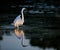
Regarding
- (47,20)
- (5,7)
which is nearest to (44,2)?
(5,7)

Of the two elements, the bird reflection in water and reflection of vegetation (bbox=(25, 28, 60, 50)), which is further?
the bird reflection in water

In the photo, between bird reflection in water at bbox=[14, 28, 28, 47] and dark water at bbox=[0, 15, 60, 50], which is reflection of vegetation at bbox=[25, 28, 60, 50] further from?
bird reflection in water at bbox=[14, 28, 28, 47]

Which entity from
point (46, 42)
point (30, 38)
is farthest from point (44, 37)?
point (46, 42)

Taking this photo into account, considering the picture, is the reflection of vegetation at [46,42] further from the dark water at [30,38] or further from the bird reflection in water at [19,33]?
the bird reflection in water at [19,33]

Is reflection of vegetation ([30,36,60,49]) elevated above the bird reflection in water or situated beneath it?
elevated above

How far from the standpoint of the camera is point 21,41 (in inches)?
415

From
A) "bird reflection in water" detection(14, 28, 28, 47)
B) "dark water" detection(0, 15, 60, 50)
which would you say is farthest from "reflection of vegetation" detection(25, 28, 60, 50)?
"bird reflection in water" detection(14, 28, 28, 47)

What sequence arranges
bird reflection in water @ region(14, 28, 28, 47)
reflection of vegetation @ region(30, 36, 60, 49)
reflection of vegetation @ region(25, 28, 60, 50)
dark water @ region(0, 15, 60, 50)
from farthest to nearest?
bird reflection in water @ region(14, 28, 28, 47) < reflection of vegetation @ region(25, 28, 60, 50) < reflection of vegetation @ region(30, 36, 60, 49) < dark water @ region(0, 15, 60, 50)

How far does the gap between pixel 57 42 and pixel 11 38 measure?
164 cm

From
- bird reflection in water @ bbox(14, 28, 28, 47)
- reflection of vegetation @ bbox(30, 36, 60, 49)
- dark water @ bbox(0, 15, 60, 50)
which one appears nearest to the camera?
dark water @ bbox(0, 15, 60, 50)

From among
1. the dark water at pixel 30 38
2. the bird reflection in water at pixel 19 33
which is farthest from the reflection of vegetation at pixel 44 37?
the bird reflection in water at pixel 19 33

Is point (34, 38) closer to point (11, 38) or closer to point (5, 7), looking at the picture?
point (11, 38)

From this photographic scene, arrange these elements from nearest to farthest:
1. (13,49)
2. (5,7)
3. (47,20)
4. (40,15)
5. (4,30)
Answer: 1. (13,49)
2. (4,30)
3. (47,20)
4. (40,15)
5. (5,7)

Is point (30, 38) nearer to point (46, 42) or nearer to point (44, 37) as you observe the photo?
point (44, 37)
